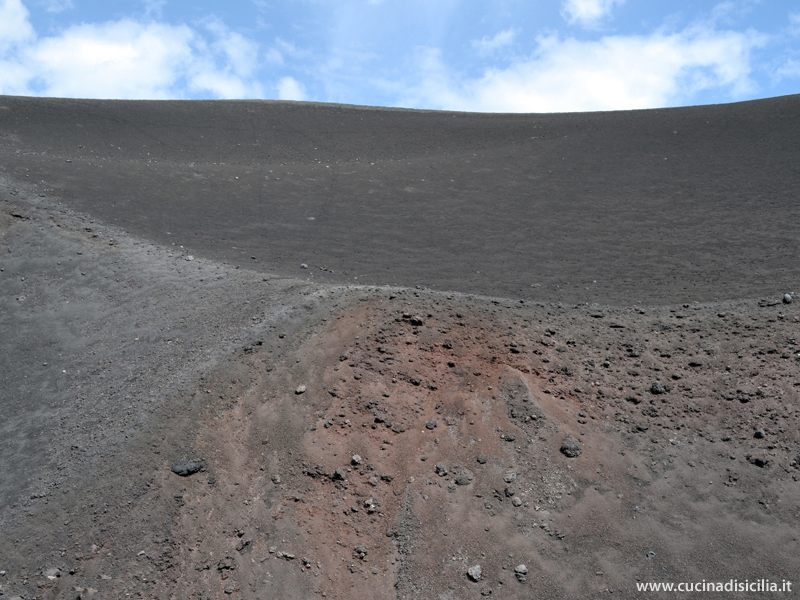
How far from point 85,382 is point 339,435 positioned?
325 centimetres

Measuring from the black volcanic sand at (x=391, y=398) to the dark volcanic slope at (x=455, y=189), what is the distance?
11cm

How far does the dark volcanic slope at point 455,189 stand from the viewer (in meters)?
9.98

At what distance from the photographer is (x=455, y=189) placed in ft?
47.1

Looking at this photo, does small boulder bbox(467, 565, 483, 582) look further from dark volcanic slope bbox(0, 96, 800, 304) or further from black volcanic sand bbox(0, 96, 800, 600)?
dark volcanic slope bbox(0, 96, 800, 304)

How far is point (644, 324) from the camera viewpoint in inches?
318

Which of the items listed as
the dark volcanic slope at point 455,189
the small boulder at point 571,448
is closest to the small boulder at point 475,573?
the small boulder at point 571,448

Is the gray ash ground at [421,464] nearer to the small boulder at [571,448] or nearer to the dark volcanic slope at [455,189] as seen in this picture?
the small boulder at [571,448]

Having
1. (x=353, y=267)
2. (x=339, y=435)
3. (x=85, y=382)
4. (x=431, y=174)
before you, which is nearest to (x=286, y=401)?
(x=339, y=435)

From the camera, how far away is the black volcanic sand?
5145 millimetres

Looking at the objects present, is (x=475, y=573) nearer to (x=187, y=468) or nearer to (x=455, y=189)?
(x=187, y=468)

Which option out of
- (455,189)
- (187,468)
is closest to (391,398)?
(187,468)

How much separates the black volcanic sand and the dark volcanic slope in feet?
0.37

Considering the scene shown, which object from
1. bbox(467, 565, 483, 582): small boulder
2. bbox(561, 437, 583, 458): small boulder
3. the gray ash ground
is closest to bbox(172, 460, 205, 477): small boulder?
the gray ash ground

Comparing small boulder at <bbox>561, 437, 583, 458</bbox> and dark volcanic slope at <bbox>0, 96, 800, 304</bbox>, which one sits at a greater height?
dark volcanic slope at <bbox>0, 96, 800, 304</bbox>
